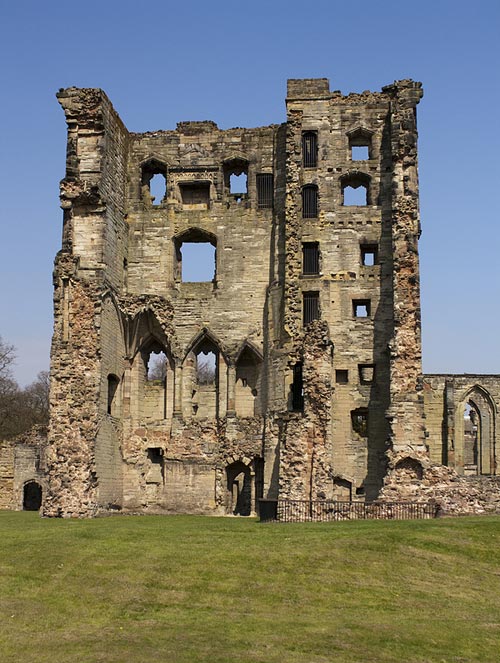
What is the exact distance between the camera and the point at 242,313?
3183 cm

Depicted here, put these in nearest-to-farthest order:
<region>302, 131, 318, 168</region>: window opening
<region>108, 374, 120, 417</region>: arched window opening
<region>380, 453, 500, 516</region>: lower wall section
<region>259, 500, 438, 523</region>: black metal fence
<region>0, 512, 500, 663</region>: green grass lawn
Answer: <region>0, 512, 500, 663</region>: green grass lawn, <region>259, 500, 438, 523</region>: black metal fence, <region>380, 453, 500, 516</region>: lower wall section, <region>108, 374, 120, 417</region>: arched window opening, <region>302, 131, 318, 168</region>: window opening

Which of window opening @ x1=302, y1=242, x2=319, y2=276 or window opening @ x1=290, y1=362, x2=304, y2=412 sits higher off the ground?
window opening @ x1=302, y1=242, x2=319, y2=276

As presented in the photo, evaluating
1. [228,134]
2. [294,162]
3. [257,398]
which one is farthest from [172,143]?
[257,398]

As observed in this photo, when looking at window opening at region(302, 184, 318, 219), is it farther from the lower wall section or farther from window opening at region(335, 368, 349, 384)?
the lower wall section

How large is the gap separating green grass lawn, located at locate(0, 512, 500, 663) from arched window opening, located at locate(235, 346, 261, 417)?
933 cm

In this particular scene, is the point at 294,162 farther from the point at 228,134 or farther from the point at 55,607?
the point at 55,607

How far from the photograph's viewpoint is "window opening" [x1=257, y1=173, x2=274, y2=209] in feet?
107

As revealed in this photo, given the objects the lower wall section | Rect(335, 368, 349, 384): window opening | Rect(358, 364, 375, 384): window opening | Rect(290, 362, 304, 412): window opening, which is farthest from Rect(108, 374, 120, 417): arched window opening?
the lower wall section

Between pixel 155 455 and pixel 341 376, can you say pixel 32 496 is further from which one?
pixel 341 376

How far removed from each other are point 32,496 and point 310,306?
49.6ft

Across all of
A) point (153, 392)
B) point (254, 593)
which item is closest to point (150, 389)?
point (153, 392)

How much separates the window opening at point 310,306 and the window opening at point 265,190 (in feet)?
12.1

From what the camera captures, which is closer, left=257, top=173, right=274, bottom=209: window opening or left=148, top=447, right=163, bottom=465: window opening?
left=148, top=447, right=163, bottom=465: window opening

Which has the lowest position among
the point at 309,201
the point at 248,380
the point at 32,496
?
the point at 32,496
